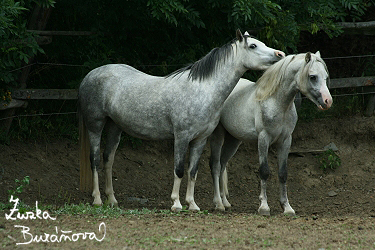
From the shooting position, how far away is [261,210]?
6402 mm

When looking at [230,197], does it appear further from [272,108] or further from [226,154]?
[272,108]

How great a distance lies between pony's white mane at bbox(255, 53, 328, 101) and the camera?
615cm

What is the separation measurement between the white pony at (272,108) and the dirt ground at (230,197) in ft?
1.97

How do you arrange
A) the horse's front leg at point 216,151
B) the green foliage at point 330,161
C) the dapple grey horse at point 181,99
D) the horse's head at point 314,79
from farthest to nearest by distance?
the green foliage at point 330,161 < the horse's front leg at point 216,151 < the dapple grey horse at point 181,99 < the horse's head at point 314,79

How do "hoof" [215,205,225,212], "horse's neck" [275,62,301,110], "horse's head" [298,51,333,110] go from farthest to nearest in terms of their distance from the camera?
"hoof" [215,205,225,212] → "horse's neck" [275,62,301,110] → "horse's head" [298,51,333,110]

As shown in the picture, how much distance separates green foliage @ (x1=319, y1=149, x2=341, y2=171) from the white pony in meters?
2.40

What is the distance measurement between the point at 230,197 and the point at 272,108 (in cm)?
225

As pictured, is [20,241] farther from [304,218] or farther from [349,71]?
[349,71]

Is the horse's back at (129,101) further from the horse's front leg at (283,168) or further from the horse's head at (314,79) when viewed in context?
the horse's head at (314,79)

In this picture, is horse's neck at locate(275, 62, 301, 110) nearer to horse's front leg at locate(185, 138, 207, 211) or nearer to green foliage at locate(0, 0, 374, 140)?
horse's front leg at locate(185, 138, 207, 211)

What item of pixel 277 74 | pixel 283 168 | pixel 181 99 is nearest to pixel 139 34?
pixel 181 99

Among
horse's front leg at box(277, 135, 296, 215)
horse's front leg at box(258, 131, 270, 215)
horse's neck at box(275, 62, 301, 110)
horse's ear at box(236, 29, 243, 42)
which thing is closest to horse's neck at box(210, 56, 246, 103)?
horse's ear at box(236, 29, 243, 42)

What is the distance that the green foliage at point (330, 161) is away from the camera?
346 inches

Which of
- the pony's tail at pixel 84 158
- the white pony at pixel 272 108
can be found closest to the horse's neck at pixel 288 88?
the white pony at pixel 272 108
